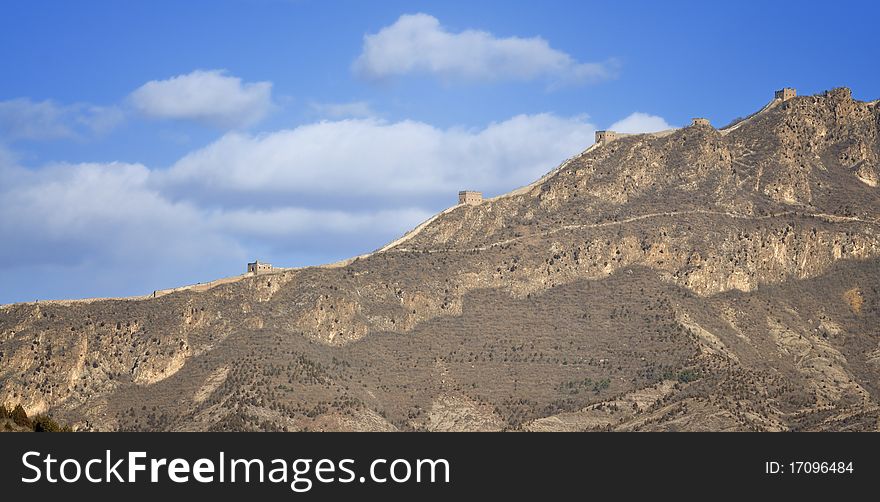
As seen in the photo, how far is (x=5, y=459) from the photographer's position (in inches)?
3290

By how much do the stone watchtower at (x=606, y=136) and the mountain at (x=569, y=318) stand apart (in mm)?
228

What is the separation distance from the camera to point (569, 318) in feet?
516

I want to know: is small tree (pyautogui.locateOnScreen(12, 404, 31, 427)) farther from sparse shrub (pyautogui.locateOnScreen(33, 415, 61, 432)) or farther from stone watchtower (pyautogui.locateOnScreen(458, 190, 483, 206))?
stone watchtower (pyautogui.locateOnScreen(458, 190, 483, 206))

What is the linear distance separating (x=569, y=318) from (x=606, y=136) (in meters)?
22.4

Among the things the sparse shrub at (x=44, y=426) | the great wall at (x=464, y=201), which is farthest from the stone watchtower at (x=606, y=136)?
the sparse shrub at (x=44, y=426)

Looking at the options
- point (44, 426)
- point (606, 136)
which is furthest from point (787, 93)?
point (44, 426)

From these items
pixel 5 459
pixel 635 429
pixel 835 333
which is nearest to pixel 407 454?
pixel 5 459

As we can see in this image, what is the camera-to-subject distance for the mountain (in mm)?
144250

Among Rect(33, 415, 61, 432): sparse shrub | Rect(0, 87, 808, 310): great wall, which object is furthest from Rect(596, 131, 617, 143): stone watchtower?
Rect(33, 415, 61, 432): sparse shrub

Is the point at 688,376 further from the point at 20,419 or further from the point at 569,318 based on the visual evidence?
the point at 20,419

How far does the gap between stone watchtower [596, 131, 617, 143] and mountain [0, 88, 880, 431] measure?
23 cm

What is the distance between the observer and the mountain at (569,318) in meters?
144

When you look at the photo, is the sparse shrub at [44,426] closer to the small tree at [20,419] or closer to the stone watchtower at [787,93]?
the small tree at [20,419]

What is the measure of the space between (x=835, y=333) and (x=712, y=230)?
12.7 metres
